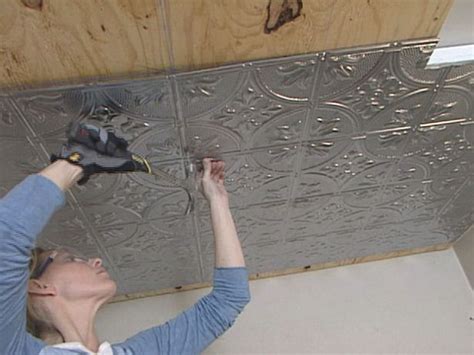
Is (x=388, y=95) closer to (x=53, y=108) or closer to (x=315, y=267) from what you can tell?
(x=53, y=108)

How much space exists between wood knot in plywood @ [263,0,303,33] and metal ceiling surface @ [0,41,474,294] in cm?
11

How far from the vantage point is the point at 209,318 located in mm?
1143

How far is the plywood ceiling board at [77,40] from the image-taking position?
78 cm

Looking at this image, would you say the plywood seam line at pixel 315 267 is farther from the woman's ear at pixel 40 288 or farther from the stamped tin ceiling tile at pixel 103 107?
the stamped tin ceiling tile at pixel 103 107

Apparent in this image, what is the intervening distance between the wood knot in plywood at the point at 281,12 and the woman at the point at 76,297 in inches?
18.8

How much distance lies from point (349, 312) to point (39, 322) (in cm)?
156

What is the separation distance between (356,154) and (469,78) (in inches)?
14.8

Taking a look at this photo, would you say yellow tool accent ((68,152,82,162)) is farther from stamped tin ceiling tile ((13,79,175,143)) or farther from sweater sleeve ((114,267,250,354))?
sweater sleeve ((114,267,250,354))

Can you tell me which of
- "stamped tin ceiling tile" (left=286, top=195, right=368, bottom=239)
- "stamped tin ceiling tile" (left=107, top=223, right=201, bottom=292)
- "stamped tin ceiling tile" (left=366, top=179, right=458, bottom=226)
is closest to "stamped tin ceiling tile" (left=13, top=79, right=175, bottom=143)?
"stamped tin ceiling tile" (left=107, top=223, right=201, bottom=292)

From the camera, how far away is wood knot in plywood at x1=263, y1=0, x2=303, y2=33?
830 mm

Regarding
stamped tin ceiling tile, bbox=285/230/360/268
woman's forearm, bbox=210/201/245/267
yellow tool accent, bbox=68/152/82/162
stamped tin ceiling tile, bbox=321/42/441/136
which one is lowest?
woman's forearm, bbox=210/201/245/267

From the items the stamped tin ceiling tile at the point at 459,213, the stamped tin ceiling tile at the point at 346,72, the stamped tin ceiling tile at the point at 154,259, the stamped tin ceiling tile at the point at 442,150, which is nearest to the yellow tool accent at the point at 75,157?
the stamped tin ceiling tile at the point at 346,72

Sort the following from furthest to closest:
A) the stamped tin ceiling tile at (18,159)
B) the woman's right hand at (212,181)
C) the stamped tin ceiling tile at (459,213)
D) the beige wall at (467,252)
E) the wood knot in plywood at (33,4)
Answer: the beige wall at (467,252) < the stamped tin ceiling tile at (459,213) < the woman's right hand at (212,181) < the stamped tin ceiling tile at (18,159) < the wood knot in plywood at (33,4)


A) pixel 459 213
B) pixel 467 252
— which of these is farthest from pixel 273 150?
pixel 467 252
